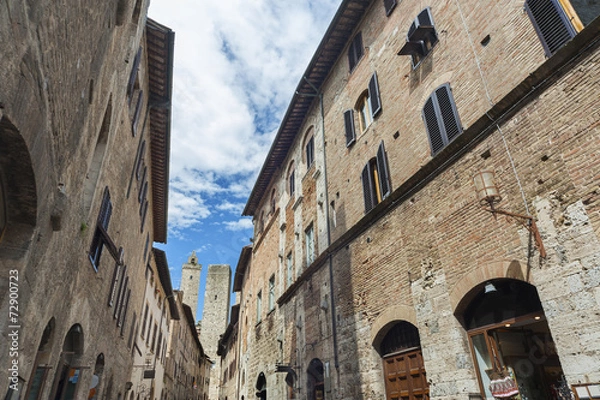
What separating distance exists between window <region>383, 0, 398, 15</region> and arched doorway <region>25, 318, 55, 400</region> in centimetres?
1047

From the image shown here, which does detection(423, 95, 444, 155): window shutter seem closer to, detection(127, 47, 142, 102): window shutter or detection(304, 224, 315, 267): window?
detection(304, 224, 315, 267): window

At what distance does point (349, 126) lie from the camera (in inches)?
451

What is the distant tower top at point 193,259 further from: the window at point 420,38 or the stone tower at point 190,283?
the window at point 420,38

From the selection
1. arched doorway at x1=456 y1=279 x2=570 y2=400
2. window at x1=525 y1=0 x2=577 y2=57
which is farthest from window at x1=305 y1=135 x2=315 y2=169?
arched doorway at x1=456 y1=279 x2=570 y2=400

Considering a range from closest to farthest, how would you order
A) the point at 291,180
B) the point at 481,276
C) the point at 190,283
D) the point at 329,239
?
1. the point at 481,276
2. the point at 329,239
3. the point at 291,180
4. the point at 190,283

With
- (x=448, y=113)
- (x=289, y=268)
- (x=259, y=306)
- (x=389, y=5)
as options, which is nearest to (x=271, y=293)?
(x=259, y=306)

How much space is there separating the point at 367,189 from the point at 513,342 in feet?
16.0

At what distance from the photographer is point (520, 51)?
6289 mm

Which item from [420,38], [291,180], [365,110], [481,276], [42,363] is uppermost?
[291,180]

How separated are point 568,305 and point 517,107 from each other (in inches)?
118

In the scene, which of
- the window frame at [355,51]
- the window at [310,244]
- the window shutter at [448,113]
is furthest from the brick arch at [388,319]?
the window frame at [355,51]

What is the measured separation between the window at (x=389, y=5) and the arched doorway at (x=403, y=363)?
26.6ft

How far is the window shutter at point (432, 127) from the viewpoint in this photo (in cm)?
758

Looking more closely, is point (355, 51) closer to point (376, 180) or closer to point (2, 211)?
point (376, 180)
